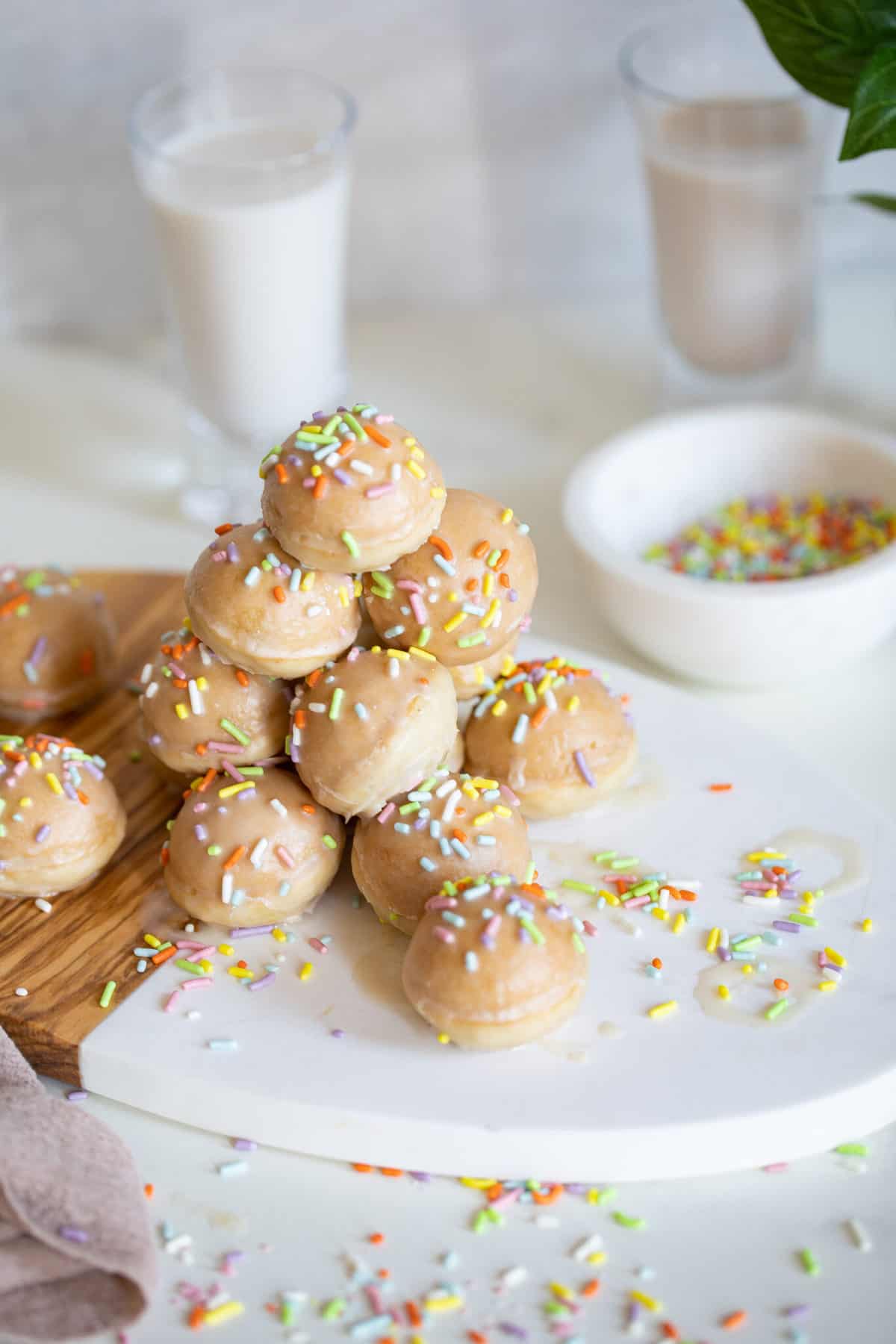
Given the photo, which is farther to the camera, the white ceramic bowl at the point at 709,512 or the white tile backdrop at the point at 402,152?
the white tile backdrop at the point at 402,152

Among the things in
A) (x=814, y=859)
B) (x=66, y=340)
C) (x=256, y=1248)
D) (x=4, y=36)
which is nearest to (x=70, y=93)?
(x=4, y=36)

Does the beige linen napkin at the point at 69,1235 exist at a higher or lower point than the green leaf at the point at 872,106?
lower

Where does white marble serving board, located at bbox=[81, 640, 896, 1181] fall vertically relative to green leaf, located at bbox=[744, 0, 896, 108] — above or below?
below

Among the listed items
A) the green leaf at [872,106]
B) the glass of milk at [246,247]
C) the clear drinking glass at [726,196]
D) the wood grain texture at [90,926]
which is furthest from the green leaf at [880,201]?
the wood grain texture at [90,926]

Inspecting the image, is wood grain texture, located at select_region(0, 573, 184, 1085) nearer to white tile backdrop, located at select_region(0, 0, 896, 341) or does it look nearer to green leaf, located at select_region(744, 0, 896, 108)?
green leaf, located at select_region(744, 0, 896, 108)

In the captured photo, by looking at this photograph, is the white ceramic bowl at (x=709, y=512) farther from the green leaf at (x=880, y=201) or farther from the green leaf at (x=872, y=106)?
the green leaf at (x=872, y=106)

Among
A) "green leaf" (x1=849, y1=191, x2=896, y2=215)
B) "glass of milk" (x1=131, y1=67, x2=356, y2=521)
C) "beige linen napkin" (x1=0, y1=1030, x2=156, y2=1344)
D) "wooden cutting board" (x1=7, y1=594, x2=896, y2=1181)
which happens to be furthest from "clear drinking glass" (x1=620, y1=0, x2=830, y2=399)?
"beige linen napkin" (x1=0, y1=1030, x2=156, y2=1344)

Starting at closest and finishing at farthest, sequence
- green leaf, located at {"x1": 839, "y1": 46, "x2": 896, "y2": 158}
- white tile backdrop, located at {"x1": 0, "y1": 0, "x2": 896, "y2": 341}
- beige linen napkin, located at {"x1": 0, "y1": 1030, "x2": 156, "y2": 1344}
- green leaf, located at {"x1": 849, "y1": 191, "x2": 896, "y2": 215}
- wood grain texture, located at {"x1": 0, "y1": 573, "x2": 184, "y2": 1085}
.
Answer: beige linen napkin, located at {"x1": 0, "y1": 1030, "x2": 156, "y2": 1344} → wood grain texture, located at {"x1": 0, "y1": 573, "x2": 184, "y2": 1085} → green leaf, located at {"x1": 839, "y1": 46, "x2": 896, "y2": 158} → green leaf, located at {"x1": 849, "y1": 191, "x2": 896, "y2": 215} → white tile backdrop, located at {"x1": 0, "y1": 0, "x2": 896, "y2": 341}

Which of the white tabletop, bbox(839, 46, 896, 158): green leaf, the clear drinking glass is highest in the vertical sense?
bbox(839, 46, 896, 158): green leaf
